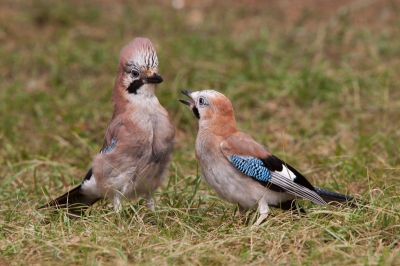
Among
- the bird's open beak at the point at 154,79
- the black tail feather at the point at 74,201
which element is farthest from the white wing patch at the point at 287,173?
the black tail feather at the point at 74,201

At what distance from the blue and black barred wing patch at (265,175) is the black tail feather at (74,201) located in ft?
4.53

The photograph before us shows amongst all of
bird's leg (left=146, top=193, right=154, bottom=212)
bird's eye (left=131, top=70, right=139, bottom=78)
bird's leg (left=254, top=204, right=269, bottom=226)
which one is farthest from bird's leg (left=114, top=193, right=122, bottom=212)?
bird's leg (left=254, top=204, right=269, bottom=226)

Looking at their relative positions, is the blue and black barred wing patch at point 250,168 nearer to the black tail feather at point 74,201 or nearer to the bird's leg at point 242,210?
the bird's leg at point 242,210

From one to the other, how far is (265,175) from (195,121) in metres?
3.26

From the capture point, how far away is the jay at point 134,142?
573 centimetres

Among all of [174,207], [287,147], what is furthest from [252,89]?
[174,207]

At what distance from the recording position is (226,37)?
34.6 ft

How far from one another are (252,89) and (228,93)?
1.06ft

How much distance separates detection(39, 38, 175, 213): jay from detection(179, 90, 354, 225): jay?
0.38 metres

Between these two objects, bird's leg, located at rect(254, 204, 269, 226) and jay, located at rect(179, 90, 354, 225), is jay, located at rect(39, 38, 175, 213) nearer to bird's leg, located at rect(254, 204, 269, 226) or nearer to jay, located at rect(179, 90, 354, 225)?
jay, located at rect(179, 90, 354, 225)

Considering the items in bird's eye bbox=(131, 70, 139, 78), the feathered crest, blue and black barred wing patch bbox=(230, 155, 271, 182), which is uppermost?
the feathered crest

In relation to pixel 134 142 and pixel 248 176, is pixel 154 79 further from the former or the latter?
pixel 248 176

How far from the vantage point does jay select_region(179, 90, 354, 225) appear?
544 centimetres

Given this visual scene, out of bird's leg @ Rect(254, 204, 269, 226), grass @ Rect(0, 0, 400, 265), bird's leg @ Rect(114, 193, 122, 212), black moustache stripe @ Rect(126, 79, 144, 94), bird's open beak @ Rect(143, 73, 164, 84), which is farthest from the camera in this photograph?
black moustache stripe @ Rect(126, 79, 144, 94)
